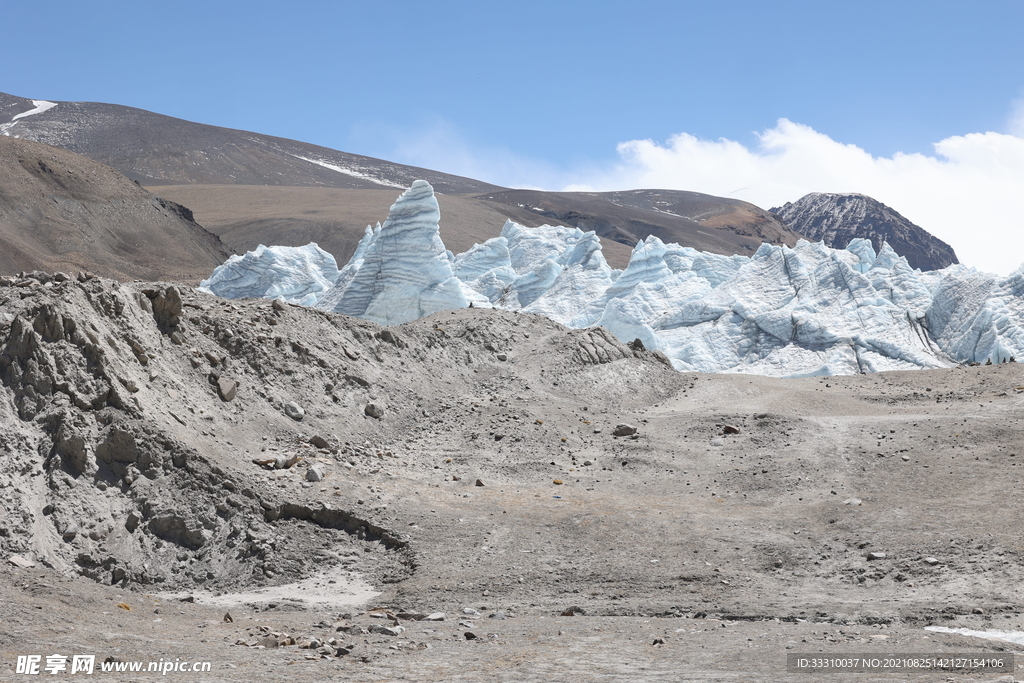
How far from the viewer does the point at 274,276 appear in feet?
118

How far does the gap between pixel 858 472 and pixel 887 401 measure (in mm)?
5133

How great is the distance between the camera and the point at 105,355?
1012 centimetres

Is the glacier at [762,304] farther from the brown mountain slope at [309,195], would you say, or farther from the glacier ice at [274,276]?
the brown mountain slope at [309,195]

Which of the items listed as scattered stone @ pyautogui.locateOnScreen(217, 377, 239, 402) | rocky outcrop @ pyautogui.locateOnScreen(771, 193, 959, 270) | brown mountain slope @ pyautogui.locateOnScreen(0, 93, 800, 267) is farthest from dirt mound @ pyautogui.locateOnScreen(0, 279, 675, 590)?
rocky outcrop @ pyautogui.locateOnScreen(771, 193, 959, 270)

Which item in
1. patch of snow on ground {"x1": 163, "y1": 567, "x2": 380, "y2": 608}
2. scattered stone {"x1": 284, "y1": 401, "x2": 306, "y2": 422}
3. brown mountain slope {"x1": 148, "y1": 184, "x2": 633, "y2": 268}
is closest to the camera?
patch of snow on ground {"x1": 163, "y1": 567, "x2": 380, "y2": 608}

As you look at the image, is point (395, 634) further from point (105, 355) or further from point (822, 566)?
point (105, 355)

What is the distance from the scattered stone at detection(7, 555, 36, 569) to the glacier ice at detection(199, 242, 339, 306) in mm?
27620

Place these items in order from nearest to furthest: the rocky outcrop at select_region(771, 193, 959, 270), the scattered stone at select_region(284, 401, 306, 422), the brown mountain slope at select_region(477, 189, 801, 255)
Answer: the scattered stone at select_region(284, 401, 306, 422) → the brown mountain slope at select_region(477, 189, 801, 255) → the rocky outcrop at select_region(771, 193, 959, 270)

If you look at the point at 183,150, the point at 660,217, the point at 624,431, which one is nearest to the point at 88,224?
the point at 624,431

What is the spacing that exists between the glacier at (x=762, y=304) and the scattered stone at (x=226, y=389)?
13.8 metres

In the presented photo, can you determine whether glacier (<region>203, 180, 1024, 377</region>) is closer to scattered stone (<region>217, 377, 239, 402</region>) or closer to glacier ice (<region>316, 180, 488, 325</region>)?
glacier ice (<region>316, 180, 488, 325</region>)

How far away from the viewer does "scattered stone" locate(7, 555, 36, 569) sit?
23.6 ft

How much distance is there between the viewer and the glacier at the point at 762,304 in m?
25.5

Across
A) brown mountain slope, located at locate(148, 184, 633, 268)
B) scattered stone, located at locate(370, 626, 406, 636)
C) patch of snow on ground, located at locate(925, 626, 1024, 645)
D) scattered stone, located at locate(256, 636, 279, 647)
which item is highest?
brown mountain slope, located at locate(148, 184, 633, 268)
